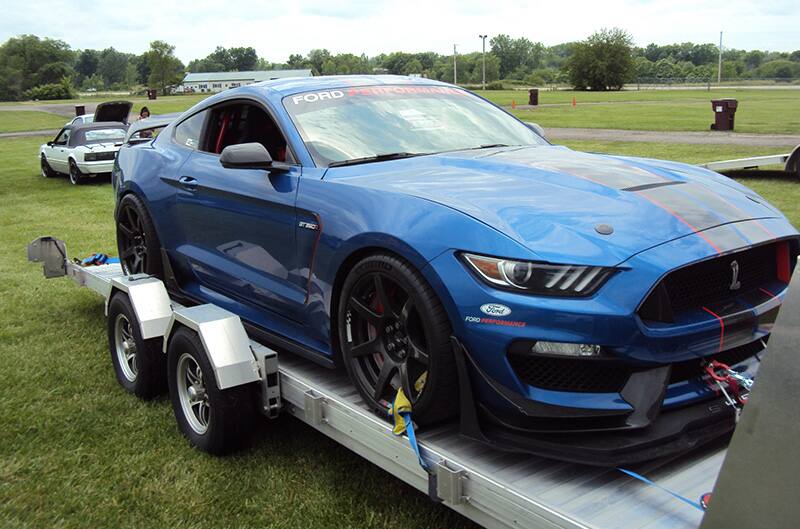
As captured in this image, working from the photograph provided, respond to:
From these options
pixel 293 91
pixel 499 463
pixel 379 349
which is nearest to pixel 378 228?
pixel 379 349

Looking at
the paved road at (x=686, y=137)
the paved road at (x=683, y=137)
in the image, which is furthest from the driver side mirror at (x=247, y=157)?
the paved road at (x=686, y=137)

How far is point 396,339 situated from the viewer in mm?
3162

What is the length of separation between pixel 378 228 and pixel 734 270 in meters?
1.37

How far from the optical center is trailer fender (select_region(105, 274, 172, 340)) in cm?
454

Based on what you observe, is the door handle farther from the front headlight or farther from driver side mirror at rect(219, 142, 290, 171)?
the front headlight

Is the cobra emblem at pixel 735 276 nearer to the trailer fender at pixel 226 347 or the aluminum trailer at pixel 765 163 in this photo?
the trailer fender at pixel 226 347

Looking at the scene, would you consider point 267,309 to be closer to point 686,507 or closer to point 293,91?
point 293,91

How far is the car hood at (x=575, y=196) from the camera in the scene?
269 cm

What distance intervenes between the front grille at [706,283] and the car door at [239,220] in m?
1.69

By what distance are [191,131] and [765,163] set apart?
9649mm

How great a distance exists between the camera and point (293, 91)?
169 inches

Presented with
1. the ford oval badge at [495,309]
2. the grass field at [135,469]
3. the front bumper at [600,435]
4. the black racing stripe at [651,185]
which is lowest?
the grass field at [135,469]

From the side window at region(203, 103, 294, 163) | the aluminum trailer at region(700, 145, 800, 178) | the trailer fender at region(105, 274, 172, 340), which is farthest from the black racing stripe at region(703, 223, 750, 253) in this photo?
the aluminum trailer at region(700, 145, 800, 178)

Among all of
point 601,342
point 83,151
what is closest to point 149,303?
point 601,342
